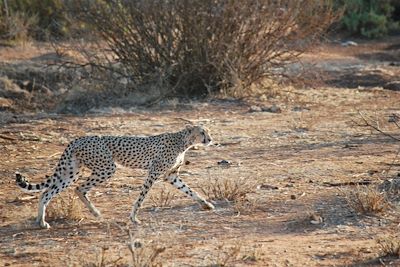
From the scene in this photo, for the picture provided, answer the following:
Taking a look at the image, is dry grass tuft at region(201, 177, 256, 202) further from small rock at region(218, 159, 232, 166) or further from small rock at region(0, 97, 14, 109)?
small rock at region(0, 97, 14, 109)

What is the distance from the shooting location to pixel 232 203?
8.18 m

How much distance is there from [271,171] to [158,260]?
11.1ft

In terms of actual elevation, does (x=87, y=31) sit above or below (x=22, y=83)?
above

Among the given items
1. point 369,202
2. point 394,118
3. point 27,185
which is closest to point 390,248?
point 369,202

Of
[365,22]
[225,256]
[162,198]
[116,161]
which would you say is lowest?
[365,22]

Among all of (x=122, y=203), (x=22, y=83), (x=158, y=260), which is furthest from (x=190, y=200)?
(x=22, y=83)

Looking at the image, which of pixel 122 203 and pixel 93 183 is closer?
pixel 93 183

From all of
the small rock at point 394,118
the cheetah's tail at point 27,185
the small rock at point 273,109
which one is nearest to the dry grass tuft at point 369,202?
the cheetah's tail at point 27,185

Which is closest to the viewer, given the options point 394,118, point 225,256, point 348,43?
point 225,256

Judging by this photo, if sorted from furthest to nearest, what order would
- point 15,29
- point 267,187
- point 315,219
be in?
point 15,29
point 267,187
point 315,219

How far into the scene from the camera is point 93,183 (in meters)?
7.81

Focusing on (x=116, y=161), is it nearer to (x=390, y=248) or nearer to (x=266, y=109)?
(x=390, y=248)

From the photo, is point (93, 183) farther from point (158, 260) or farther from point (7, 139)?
point (7, 139)

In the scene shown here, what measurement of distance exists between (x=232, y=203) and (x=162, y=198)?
0.66 metres
